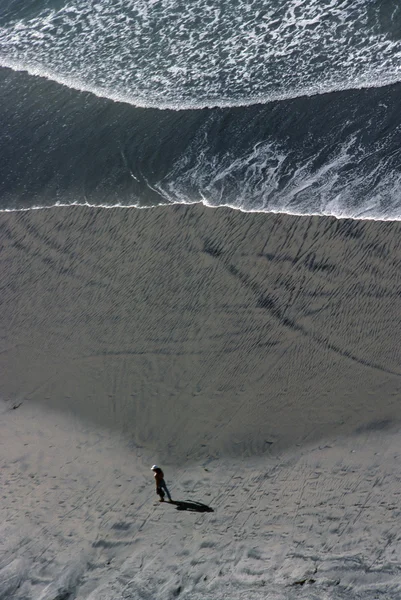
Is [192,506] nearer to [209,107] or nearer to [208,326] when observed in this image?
[208,326]

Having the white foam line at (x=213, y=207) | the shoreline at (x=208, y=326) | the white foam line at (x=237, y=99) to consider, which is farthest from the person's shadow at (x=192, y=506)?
the white foam line at (x=237, y=99)

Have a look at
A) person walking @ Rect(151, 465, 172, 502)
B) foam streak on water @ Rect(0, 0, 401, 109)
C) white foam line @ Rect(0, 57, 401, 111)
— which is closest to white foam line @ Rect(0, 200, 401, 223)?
white foam line @ Rect(0, 57, 401, 111)

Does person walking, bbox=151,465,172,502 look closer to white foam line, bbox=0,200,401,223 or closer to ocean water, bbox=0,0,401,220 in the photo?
white foam line, bbox=0,200,401,223

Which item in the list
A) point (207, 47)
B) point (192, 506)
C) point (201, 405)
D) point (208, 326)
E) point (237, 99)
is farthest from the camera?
point (207, 47)

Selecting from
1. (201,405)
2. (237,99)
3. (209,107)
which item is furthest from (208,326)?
(237,99)

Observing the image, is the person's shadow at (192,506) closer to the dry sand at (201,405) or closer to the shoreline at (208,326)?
the dry sand at (201,405)
